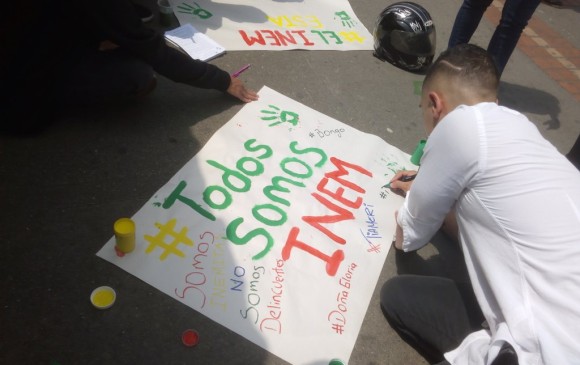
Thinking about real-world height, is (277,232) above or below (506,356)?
below

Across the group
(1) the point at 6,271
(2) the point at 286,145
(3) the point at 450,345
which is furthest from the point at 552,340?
(1) the point at 6,271

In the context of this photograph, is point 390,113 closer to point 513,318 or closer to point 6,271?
point 513,318

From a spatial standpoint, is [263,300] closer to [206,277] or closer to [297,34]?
[206,277]

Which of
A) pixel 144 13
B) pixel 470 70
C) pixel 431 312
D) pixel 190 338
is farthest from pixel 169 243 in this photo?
pixel 144 13

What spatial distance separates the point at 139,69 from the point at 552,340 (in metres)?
1.66

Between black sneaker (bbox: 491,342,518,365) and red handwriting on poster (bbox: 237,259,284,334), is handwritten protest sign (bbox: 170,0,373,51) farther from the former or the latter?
black sneaker (bbox: 491,342,518,365)

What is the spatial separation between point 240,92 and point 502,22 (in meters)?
1.52

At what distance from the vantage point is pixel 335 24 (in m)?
3.09

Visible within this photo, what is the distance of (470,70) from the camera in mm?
1420

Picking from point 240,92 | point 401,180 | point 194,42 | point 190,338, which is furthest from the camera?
point 194,42

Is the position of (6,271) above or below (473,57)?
below

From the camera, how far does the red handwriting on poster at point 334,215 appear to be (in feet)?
5.52

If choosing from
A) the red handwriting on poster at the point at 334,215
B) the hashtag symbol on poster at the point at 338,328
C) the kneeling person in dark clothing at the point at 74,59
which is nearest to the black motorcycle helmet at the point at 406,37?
the red handwriting on poster at the point at 334,215

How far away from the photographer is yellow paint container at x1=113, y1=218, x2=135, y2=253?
141 centimetres
